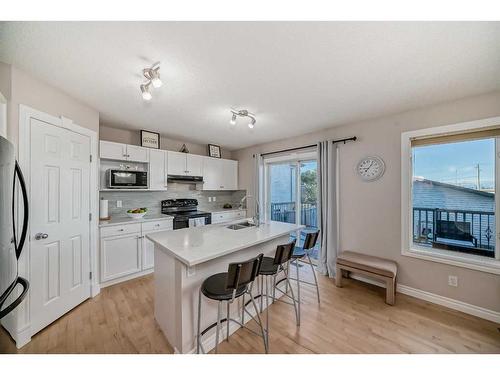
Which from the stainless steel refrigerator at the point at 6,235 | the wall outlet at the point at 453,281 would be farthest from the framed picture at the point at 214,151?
the wall outlet at the point at 453,281

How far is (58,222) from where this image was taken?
6.28ft

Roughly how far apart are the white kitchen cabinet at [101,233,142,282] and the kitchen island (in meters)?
1.26

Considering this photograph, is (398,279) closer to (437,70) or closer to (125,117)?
(437,70)

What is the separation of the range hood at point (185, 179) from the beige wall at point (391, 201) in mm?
2509

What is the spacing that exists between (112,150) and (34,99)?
120cm

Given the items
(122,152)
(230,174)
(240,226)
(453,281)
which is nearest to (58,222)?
(122,152)

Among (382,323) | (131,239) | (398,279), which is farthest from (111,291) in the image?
(398,279)

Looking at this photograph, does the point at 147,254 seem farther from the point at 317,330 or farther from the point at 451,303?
the point at 451,303

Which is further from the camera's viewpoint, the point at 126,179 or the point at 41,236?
the point at 126,179

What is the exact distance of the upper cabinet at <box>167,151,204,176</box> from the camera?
141 inches

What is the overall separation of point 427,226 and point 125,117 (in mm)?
4504

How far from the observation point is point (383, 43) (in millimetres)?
1309
